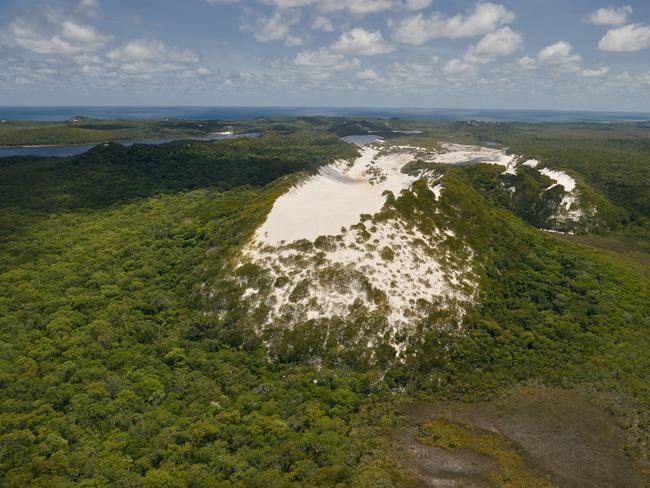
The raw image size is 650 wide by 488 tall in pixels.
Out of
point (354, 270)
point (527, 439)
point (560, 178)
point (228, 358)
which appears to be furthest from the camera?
point (560, 178)

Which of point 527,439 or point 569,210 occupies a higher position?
point 569,210

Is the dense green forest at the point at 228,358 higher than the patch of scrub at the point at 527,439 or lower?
higher

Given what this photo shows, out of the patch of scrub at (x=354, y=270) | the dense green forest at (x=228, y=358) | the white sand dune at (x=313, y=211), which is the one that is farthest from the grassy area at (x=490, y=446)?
the white sand dune at (x=313, y=211)

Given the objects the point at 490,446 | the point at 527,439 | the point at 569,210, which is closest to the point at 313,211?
the point at 490,446

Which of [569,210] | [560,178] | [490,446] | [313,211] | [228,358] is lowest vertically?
[490,446]

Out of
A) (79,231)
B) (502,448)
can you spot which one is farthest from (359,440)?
(79,231)

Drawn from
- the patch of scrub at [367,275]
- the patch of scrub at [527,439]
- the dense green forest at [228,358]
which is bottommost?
A: the patch of scrub at [527,439]

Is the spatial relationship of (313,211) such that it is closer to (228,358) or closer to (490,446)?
(228,358)

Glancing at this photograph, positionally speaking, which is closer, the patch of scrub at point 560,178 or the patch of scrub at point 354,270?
the patch of scrub at point 354,270

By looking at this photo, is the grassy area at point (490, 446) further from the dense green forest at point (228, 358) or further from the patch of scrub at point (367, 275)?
the patch of scrub at point (367, 275)

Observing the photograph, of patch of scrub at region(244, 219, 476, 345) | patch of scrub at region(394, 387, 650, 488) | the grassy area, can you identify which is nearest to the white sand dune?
patch of scrub at region(244, 219, 476, 345)
